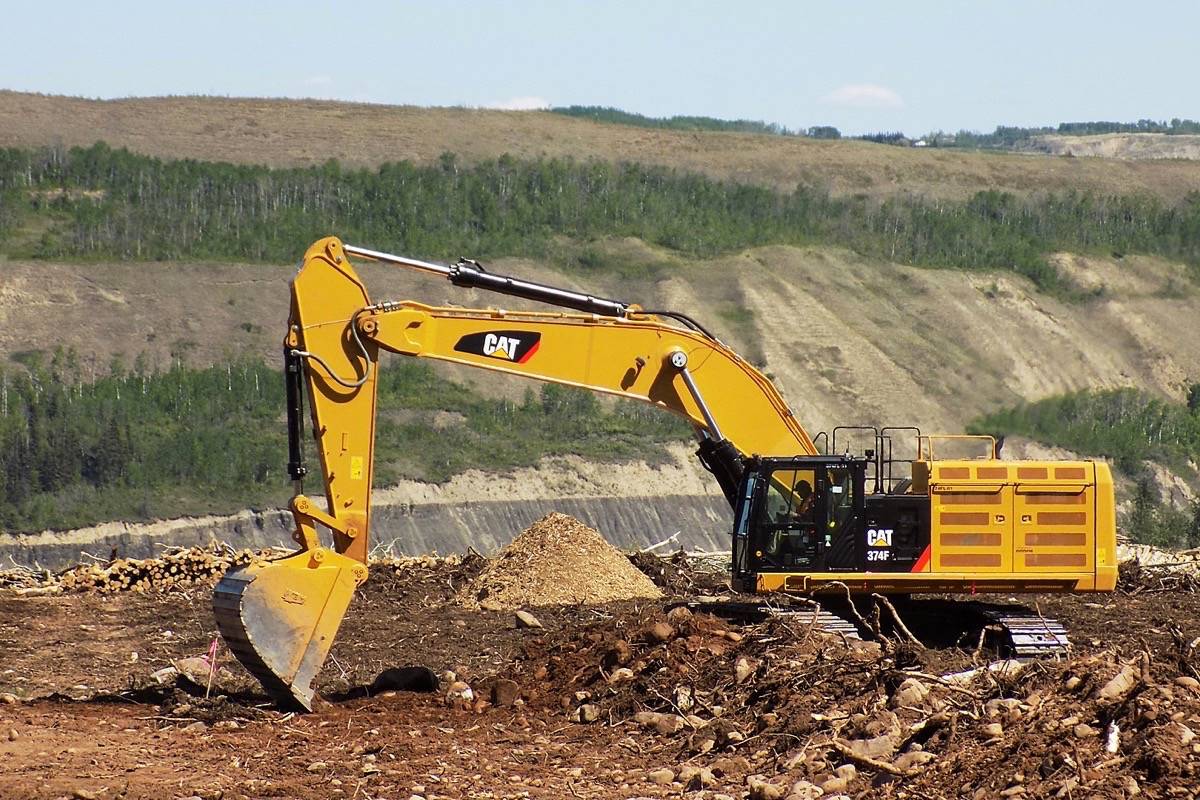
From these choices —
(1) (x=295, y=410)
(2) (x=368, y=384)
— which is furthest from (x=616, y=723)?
(1) (x=295, y=410)

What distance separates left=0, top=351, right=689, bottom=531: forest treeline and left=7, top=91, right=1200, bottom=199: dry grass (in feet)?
84.4

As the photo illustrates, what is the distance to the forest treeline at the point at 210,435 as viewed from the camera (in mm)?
41406

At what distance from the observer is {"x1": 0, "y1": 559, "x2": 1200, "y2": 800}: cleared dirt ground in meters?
10.5

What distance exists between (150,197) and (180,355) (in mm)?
12651

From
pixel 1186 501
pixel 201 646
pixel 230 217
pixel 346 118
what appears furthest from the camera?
pixel 346 118

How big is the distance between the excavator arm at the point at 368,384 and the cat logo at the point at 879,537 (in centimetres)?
97

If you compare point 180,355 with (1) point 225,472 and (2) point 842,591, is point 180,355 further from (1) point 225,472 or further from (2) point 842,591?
(2) point 842,591

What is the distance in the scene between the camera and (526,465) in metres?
47.4

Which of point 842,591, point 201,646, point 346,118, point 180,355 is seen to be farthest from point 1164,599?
point 346,118

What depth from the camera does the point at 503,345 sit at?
1430 centimetres

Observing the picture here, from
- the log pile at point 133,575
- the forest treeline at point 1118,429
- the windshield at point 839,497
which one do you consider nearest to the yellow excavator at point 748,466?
the windshield at point 839,497

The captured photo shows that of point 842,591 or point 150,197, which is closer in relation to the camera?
point 842,591

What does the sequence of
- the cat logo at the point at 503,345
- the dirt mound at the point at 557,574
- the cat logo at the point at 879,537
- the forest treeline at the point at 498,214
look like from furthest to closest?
1. the forest treeline at the point at 498,214
2. the dirt mound at the point at 557,574
3. the cat logo at the point at 879,537
4. the cat logo at the point at 503,345

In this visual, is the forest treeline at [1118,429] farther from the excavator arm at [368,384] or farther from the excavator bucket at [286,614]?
the excavator bucket at [286,614]
